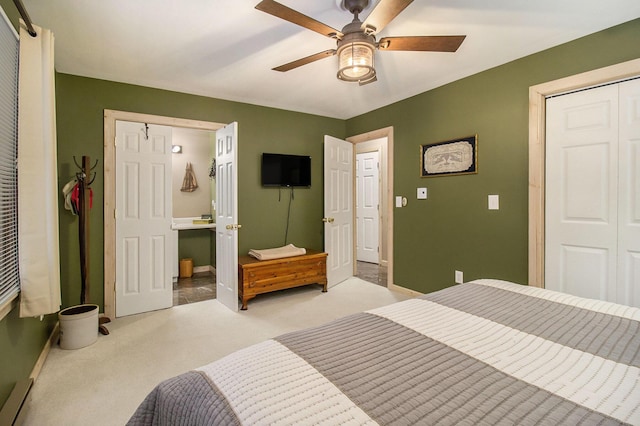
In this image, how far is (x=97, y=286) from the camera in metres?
3.08

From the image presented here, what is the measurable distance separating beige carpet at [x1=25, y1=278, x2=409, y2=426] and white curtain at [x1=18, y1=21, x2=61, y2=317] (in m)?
0.61

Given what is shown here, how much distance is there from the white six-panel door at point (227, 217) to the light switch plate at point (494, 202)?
2556 mm

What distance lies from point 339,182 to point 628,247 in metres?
2.99

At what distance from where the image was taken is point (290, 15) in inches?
62.9

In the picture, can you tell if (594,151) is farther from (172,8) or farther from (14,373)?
(14,373)

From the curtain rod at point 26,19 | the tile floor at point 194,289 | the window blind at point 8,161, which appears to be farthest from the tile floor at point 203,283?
the curtain rod at point 26,19

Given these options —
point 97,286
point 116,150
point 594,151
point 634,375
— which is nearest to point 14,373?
point 97,286

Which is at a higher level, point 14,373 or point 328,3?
point 328,3

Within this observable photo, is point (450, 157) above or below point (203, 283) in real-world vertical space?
above

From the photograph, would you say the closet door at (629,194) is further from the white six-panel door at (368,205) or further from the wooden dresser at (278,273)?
the white six-panel door at (368,205)

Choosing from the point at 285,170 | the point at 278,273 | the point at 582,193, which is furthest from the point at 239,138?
the point at 582,193

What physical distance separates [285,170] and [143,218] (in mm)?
1784

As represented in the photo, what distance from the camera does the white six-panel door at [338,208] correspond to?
412 centimetres

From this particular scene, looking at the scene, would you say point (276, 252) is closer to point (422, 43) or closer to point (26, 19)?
point (422, 43)
